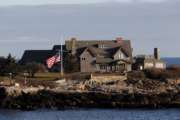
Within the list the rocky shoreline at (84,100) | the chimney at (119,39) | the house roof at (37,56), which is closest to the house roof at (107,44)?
the chimney at (119,39)

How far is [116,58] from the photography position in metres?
98.1

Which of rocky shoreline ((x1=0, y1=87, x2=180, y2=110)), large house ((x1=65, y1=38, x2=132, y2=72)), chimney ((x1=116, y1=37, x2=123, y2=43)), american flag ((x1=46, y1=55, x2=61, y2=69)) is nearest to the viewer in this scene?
rocky shoreline ((x1=0, y1=87, x2=180, y2=110))

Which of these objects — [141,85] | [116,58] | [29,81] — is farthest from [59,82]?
[116,58]

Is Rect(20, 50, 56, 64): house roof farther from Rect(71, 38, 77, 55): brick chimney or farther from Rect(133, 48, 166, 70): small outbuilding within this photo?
Rect(133, 48, 166, 70): small outbuilding

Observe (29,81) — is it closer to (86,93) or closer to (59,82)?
(59,82)

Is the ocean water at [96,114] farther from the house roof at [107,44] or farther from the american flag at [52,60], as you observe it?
the house roof at [107,44]

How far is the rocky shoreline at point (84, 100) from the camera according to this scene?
7050cm

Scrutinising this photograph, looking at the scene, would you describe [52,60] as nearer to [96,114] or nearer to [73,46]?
[73,46]

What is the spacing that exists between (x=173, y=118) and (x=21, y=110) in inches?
548

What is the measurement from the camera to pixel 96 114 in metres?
64.2

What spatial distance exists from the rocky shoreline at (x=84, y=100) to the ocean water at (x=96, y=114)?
2.87 m

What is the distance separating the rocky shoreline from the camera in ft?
231

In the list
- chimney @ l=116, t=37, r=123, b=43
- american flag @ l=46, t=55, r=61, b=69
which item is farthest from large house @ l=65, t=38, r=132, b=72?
american flag @ l=46, t=55, r=61, b=69

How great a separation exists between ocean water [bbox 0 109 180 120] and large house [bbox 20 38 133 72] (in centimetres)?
2881
